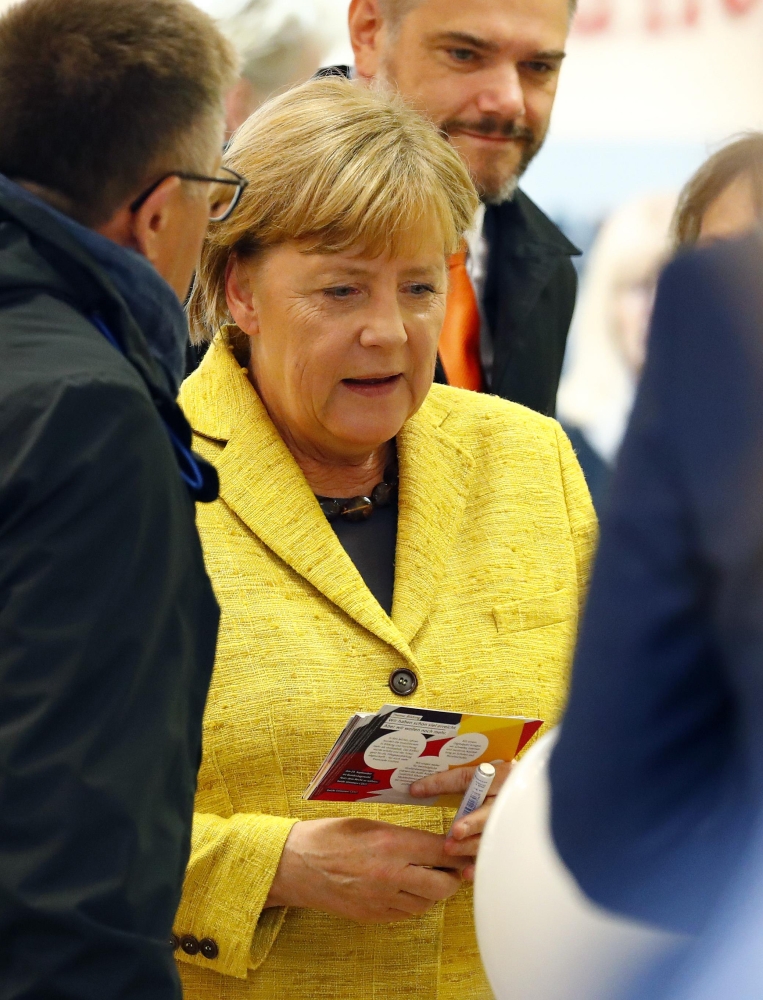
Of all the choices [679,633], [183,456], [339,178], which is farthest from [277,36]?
[679,633]

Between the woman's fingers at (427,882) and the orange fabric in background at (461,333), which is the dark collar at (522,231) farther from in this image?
the woman's fingers at (427,882)

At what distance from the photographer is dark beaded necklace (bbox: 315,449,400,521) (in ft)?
7.74

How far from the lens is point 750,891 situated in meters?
0.82

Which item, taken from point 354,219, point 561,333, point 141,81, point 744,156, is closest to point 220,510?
point 354,219

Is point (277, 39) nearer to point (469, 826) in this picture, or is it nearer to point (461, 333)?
point (461, 333)

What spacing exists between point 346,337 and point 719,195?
2.31 ft

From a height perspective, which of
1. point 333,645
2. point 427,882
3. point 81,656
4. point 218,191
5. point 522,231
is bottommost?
point 427,882

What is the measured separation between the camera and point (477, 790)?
77.2 inches

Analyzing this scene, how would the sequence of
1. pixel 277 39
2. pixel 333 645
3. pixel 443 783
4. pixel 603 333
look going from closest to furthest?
pixel 443 783, pixel 333 645, pixel 603 333, pixel 277 39

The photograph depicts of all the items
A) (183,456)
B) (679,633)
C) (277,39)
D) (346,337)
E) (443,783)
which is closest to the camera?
(679,633)

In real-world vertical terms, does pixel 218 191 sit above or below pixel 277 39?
above

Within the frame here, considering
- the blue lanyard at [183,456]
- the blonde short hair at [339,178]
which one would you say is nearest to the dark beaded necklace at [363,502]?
the blonde short hair at [339,178]

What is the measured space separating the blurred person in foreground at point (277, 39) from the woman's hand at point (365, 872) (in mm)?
2520

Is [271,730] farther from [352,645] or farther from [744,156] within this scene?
[744,156]
